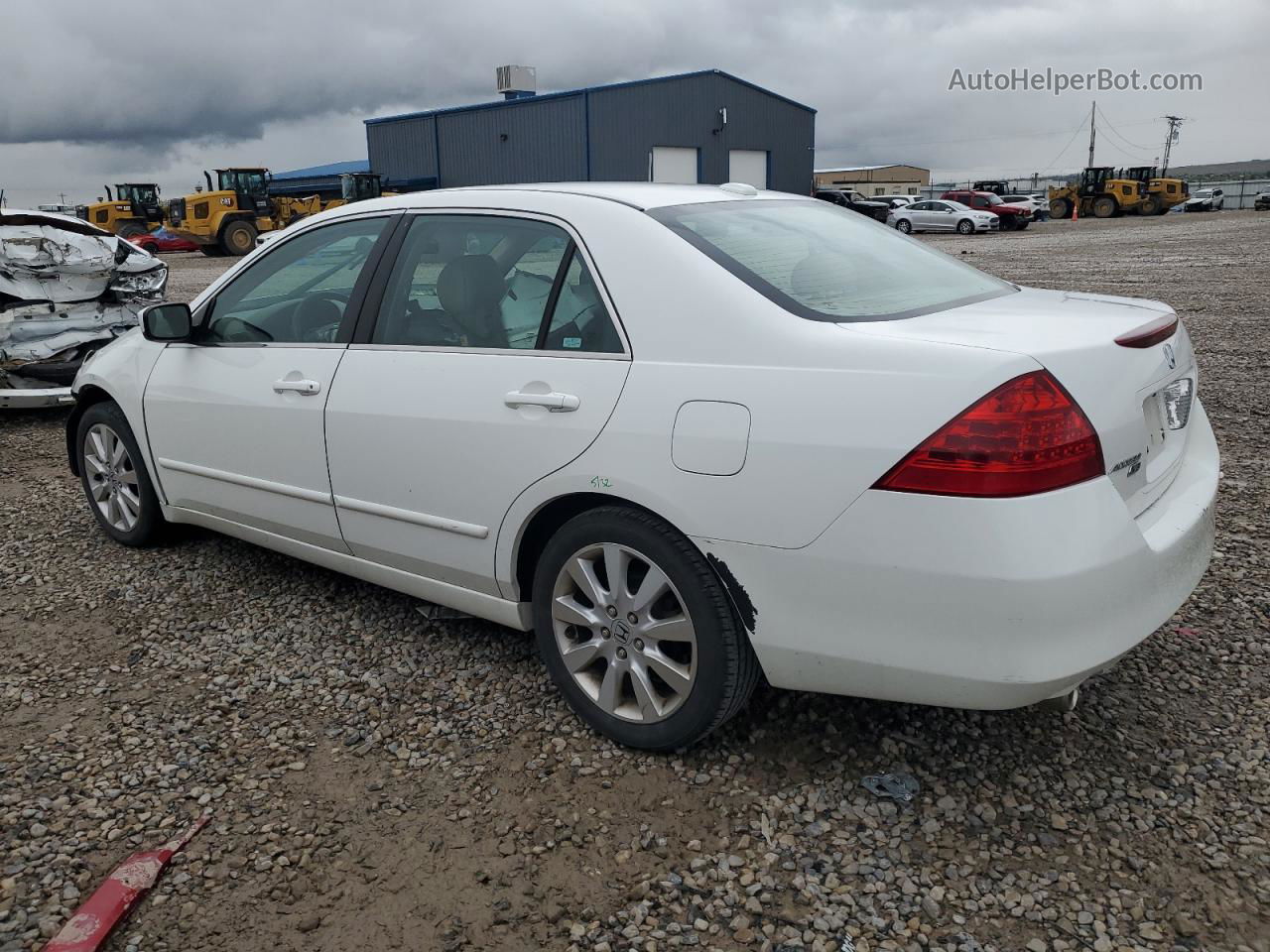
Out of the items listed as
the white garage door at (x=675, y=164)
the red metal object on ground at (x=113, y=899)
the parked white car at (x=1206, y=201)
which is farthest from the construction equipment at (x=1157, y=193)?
the red metal object on ground at (x=113, y=899)

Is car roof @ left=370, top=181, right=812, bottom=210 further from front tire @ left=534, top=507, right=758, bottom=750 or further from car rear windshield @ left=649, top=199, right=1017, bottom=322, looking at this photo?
front tire @ left=534, top=507, right=758, bottom=750

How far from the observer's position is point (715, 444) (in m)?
2.45

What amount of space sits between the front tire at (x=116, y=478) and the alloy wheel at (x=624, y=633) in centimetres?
249

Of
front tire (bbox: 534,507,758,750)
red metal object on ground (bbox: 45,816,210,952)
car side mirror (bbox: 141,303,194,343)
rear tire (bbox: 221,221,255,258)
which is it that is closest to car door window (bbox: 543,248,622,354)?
front tire (bbox: 534,507,758,750)

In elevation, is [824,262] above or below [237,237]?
below

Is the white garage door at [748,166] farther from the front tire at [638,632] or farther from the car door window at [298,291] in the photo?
the front tire at [638,632]

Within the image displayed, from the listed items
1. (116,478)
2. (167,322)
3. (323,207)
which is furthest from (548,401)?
(323,207)

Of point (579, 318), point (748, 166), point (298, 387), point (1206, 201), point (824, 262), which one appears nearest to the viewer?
point (579, 318)

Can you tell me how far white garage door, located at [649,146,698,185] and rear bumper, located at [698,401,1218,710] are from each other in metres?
33.2

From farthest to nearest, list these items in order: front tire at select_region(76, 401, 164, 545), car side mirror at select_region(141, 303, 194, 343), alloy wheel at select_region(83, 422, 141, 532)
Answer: alloy wheel at select_region(83, 422, 141, 532) → front tire at select_region(76, 401, 164, 545) → car side mirror at select_region(141, 303, 194, 343)

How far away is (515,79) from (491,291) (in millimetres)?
37195

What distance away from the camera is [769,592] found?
2439mm

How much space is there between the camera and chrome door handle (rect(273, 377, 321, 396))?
3416 mm

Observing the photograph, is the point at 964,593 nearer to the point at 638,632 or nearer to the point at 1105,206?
the point at 638,632
